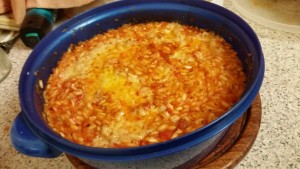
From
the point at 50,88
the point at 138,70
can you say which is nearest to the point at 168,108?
the point at 138,70

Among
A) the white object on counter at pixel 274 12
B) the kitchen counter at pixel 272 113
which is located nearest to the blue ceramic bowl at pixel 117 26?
the kitchen counter at pixel 272 113

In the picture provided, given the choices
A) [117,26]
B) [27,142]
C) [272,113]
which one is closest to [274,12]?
[272,113]

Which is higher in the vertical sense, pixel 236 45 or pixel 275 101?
pixel 236 45

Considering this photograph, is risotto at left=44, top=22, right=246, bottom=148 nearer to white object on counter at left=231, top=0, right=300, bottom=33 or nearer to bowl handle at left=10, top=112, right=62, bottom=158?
bowl handle at left=10, top=112, right=62, bottom=158

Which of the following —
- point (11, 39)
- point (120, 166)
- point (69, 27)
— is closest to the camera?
point (120, 166)

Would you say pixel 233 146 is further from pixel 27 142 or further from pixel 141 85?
pixel 27 142

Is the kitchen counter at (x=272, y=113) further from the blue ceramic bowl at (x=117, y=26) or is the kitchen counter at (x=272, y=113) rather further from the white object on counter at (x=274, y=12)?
the blue ceramic bowl at (x=117, y=26)

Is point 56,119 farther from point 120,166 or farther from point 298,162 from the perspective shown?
point 298,162
